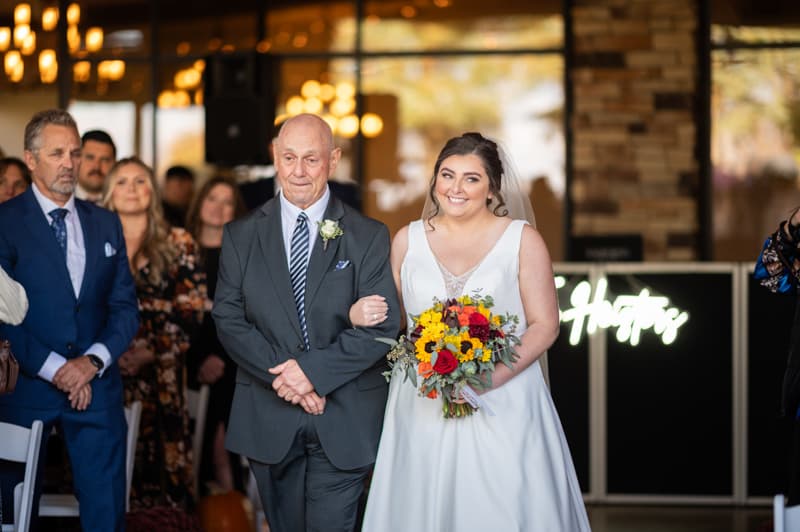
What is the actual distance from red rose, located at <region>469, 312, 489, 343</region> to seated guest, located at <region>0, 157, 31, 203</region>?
3325 mm

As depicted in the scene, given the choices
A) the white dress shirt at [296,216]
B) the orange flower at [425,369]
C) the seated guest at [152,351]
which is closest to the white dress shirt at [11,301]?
the white dress shirt at [296,216]

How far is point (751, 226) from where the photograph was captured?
9961mm

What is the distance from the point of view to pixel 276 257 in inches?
175

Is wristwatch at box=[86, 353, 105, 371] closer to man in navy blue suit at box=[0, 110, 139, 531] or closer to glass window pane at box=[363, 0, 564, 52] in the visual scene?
man in navy blue suit at box=[0, 110, 139, 531]

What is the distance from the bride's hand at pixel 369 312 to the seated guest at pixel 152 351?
2088mm

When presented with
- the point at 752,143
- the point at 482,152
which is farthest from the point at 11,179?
the point at 752,143

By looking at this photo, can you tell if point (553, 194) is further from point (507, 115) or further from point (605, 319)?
point (605, 319)

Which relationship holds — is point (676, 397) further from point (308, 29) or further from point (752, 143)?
point (308, 29)

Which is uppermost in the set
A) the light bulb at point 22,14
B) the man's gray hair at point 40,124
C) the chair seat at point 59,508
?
A: the light bulb at point 22,14

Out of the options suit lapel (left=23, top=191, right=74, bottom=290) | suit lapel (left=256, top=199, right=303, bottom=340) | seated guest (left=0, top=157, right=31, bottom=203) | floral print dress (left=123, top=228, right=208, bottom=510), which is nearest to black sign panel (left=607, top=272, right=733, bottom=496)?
floral print dress (left=123, top=228, right=208, bottom=510)

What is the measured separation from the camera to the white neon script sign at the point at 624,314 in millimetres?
7680

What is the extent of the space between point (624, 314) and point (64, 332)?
395 centimetres

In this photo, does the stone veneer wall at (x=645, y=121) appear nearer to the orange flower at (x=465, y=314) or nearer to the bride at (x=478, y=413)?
the bride at (x=478, y=413)

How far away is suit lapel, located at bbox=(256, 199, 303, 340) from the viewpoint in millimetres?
4391
